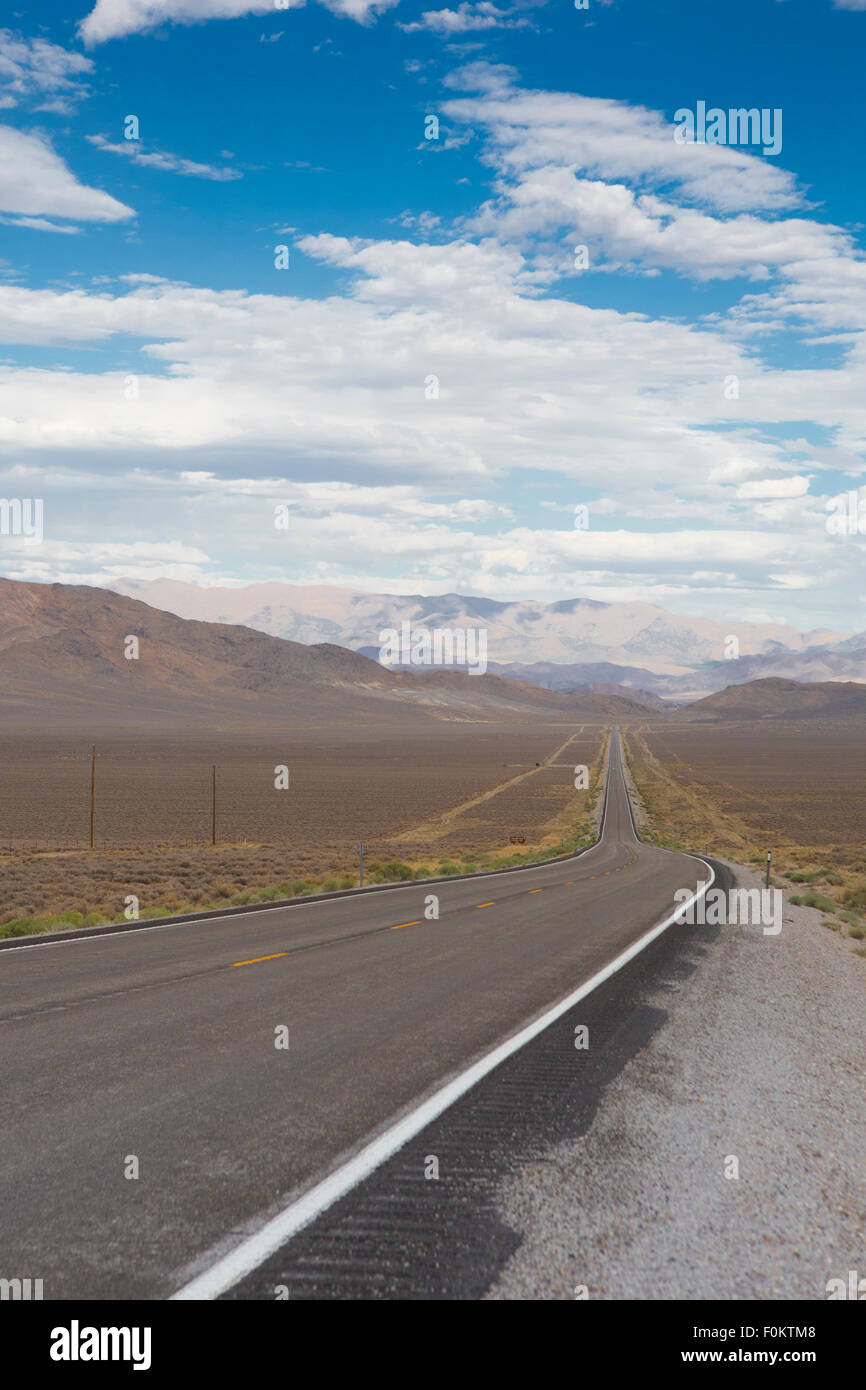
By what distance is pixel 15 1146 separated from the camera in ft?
20.1

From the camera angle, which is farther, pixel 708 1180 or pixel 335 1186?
pixel 708 1180

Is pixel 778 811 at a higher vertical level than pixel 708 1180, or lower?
lower

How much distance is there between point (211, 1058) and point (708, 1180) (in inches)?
159

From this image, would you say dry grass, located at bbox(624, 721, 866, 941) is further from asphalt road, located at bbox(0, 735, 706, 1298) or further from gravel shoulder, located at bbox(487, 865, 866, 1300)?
gravel shoulder, located at bbox(487, 865, 866, 1300)

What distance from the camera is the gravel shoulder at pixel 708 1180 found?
16.2 feet

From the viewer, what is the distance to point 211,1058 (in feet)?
27.0

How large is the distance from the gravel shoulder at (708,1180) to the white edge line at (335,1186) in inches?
33.7

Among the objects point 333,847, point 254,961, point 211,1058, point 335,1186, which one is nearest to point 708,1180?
point 335,1186

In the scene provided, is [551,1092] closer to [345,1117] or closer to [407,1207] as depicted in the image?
[345,1117]

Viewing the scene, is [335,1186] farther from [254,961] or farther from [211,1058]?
[254,961]

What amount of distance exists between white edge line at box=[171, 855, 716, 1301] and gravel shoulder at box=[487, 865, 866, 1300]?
856 millimetres

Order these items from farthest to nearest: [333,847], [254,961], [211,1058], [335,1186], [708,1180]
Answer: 1. [333,847]
2. [254,961]
3. [211,1058]
4. [708,1180]
5. [335,1186]

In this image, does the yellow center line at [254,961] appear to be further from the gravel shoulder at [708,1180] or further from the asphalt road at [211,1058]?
A: the gravel shoulder at [708,1180]

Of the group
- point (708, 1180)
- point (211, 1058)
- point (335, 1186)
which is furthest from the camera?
point (211, 1058)
